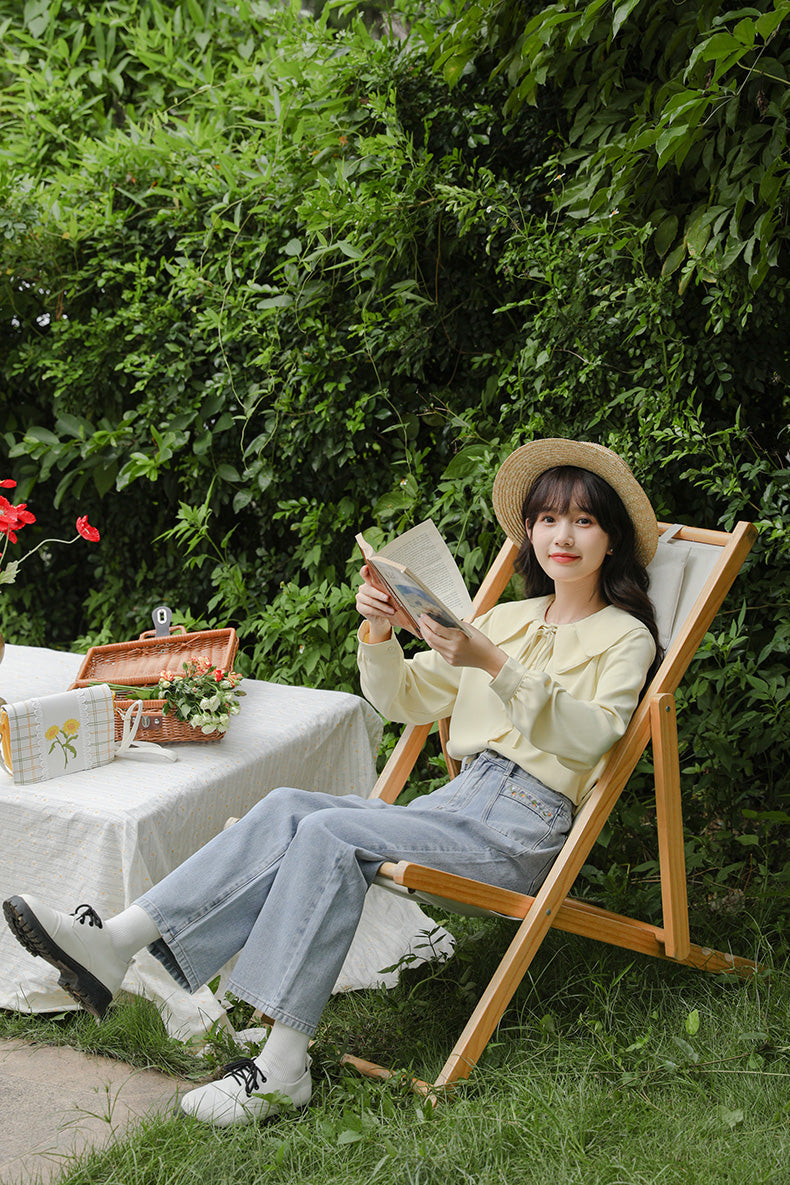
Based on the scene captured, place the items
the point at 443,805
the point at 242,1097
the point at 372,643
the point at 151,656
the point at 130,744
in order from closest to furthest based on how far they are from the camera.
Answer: the point at 242,1097, the point at 443,805, the point at 372,643, the point at 130,744, the point at 151,656

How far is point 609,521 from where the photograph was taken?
2.49 metres

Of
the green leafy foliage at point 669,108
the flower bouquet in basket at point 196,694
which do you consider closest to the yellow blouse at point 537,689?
the flower bouquet in basket at point 196,694

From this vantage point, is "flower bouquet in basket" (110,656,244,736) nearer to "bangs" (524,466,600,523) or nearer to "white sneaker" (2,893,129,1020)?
"white sneaker" (2,893,129,1020)

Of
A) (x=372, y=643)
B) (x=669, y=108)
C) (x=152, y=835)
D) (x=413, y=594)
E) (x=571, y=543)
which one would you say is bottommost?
(x=152, y=835)

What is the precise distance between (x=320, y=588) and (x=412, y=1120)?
210 cm

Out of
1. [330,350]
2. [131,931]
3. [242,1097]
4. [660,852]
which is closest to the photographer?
[242,1097]

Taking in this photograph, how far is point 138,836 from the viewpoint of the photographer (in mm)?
2291

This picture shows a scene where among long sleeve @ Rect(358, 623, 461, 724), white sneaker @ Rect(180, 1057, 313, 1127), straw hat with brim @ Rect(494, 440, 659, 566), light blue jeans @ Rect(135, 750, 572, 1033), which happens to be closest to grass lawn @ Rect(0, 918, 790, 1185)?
white sneaker @ Rect(180, 1057, 313, 1127)

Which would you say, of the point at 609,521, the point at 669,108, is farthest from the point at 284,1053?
the point at 669,108

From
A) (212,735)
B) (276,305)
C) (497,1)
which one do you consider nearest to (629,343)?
(497,1)

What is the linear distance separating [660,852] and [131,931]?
111 centimetres

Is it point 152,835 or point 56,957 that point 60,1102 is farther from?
point 152,835

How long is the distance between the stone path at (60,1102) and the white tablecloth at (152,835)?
130 mm

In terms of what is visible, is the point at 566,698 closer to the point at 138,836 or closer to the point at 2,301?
the point at 138,836
